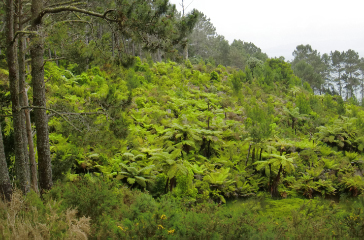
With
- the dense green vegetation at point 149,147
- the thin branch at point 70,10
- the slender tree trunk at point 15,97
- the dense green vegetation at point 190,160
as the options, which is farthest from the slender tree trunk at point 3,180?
the thin branch at point 70,10

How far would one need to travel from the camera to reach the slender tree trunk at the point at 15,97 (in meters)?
5.19

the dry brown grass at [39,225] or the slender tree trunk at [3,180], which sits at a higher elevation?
the slender tree trunk at [3,180]

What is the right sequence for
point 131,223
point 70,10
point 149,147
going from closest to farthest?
point 131,223
point 70,10
point 149,147

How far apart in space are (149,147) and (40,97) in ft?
18.2

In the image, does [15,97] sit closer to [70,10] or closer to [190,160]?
[70,10]

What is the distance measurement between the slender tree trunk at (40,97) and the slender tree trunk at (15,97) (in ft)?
0.96

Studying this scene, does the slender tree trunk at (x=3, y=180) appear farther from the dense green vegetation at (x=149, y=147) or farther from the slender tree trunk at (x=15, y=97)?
the slender tree trunk at (x=15, y=97)

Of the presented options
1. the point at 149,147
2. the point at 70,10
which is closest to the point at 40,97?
the point at 70,10

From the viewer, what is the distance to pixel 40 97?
5.38m

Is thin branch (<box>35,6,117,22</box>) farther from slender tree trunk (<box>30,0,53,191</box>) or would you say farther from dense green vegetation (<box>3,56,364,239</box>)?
dense green vegetation (<box>3,56,364,239</box>)

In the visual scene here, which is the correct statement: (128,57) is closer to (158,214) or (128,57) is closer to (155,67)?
(158,214)

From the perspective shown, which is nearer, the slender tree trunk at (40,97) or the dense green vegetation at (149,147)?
the dense green vegetation at (149,147)

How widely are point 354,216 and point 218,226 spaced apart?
251 cm

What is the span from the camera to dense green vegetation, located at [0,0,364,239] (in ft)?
14.3
